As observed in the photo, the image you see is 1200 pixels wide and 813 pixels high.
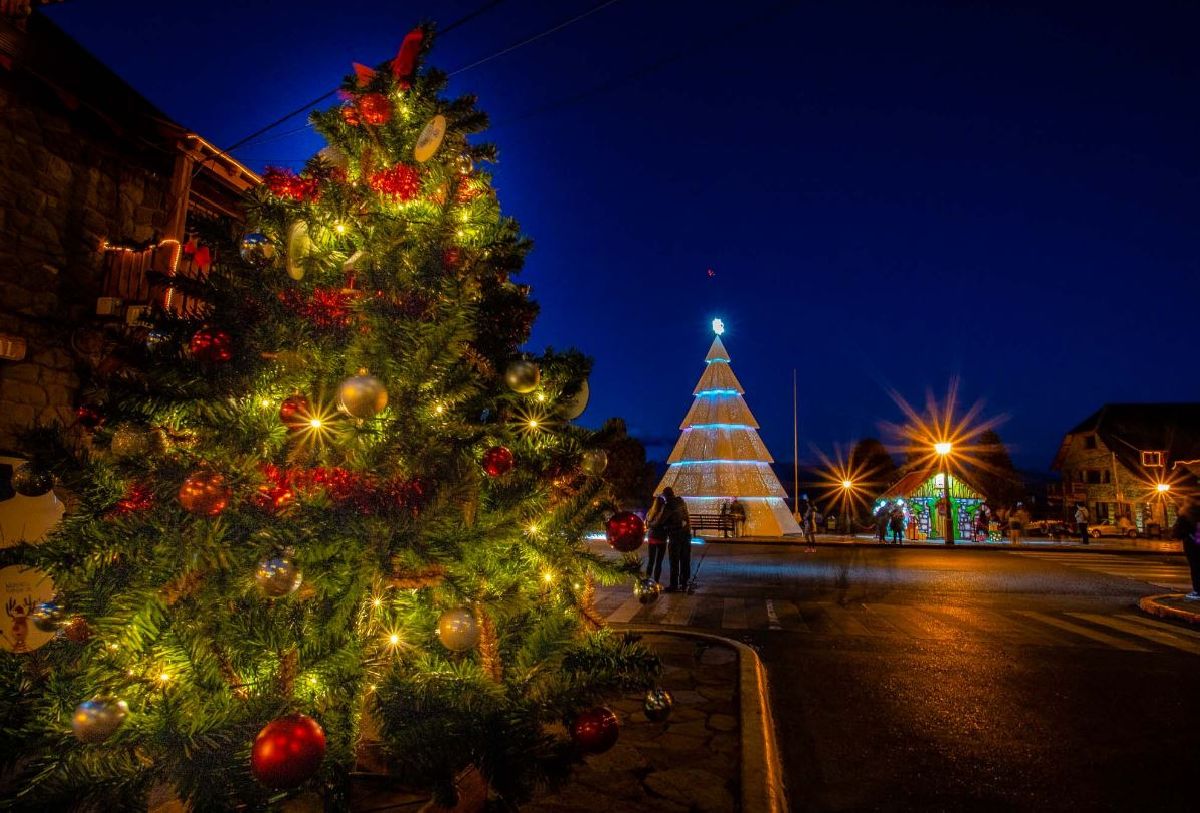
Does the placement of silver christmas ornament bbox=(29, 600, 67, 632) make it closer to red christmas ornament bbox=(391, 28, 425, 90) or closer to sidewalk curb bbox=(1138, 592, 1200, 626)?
red christmas ornament bbox=(391, 28, 425, 90)

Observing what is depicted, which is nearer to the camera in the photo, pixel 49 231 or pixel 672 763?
pixel 672 763

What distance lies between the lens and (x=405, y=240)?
2.84 meters

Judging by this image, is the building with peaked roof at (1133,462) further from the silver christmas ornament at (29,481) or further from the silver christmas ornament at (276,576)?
the silver christmas ornament at (29,481)

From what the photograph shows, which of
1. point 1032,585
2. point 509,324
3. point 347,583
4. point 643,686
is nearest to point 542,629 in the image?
point 643,686

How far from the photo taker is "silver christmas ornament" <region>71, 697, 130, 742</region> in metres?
1.93

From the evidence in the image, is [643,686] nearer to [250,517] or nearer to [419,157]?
[250,517]

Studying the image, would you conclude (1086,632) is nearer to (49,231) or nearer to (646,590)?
(646,590)

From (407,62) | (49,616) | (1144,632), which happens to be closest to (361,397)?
(49,616)

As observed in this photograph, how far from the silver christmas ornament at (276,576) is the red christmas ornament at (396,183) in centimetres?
177

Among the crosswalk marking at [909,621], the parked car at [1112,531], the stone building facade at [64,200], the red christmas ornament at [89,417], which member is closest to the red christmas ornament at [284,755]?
the red christmas ornament at [89,417]

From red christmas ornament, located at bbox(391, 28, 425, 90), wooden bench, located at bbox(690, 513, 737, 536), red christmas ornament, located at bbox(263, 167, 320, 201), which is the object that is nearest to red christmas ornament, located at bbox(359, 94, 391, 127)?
red christmas ornament, located at bbox(391, 28, 425, 90)

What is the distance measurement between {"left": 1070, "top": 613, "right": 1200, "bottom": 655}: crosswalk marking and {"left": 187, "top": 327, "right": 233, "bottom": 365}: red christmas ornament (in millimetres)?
9937

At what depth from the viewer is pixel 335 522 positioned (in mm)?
2473

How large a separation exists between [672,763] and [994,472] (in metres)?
62.7
